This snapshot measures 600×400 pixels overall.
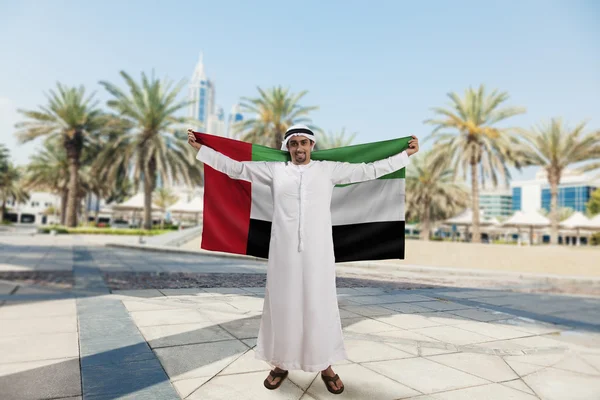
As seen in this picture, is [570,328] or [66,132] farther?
[66,132]

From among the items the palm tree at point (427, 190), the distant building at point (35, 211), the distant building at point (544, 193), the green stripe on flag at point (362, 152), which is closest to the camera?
the green stripe on flag at point (362, 152)

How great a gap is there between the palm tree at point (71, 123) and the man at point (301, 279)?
30.0 m

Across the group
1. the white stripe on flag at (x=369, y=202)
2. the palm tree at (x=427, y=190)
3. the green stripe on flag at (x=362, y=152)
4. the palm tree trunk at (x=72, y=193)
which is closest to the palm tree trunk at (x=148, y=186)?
the palm tree trunk at (x=72, y=193)

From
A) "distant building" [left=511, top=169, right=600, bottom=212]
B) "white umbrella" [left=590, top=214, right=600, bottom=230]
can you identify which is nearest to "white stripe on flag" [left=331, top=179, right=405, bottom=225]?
"white umbrella" [left=590, top=214, right=600, bottom=230]

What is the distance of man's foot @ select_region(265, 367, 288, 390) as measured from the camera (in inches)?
115

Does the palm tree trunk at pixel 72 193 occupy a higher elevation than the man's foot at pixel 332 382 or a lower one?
higher

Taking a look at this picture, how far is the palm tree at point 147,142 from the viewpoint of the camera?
28.3 meters

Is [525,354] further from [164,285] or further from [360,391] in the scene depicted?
[164,285]

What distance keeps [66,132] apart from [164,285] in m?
28.0

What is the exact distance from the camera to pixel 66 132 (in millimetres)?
30641

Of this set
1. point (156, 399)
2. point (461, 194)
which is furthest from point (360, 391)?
point (461, 194)

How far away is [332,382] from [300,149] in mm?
1670

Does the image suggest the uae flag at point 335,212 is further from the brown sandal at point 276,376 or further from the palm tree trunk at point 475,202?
the palm tree trunk at point 475,202

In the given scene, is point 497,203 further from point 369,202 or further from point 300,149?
point 300,149
